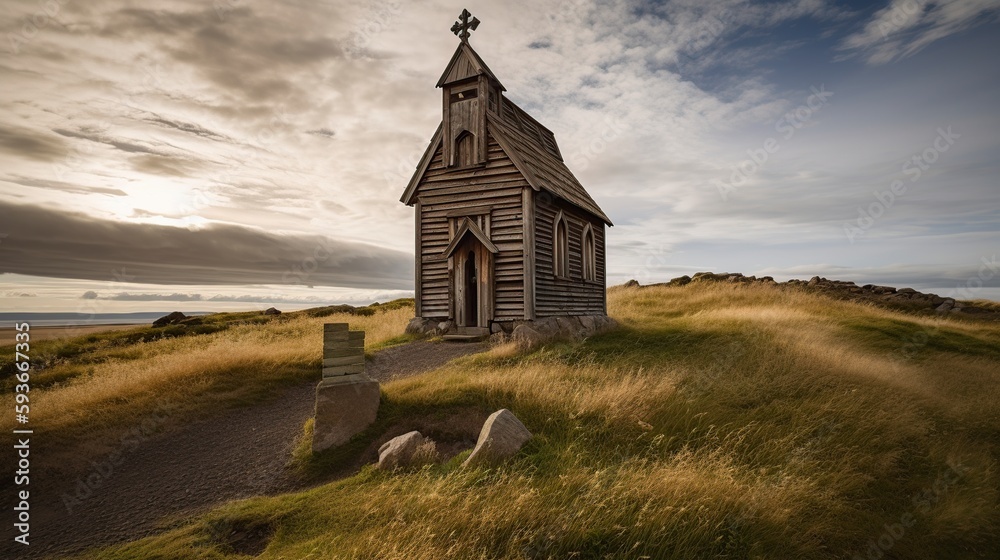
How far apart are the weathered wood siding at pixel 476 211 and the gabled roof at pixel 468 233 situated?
262 mm

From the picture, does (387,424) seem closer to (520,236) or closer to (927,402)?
(520,236)

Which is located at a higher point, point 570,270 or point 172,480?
point 570,270

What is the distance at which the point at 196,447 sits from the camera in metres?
8.62

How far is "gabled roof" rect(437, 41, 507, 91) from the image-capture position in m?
17.4

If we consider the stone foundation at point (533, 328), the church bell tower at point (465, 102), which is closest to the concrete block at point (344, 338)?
the stone foundation at point (533, 328)

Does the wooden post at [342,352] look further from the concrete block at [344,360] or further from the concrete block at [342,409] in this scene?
the concrete block at [342,409]

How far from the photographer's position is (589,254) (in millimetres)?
21906

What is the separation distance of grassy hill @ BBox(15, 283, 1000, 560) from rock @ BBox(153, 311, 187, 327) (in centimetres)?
1430

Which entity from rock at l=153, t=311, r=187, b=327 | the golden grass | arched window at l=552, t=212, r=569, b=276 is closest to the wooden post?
the golden grass

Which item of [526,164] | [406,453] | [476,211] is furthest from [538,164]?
[406,453]

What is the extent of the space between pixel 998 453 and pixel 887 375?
2.70 metres

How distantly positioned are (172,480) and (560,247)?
1448 centimetres

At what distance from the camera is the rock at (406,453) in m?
6.59

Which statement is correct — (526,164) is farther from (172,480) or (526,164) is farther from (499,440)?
(172,480)
